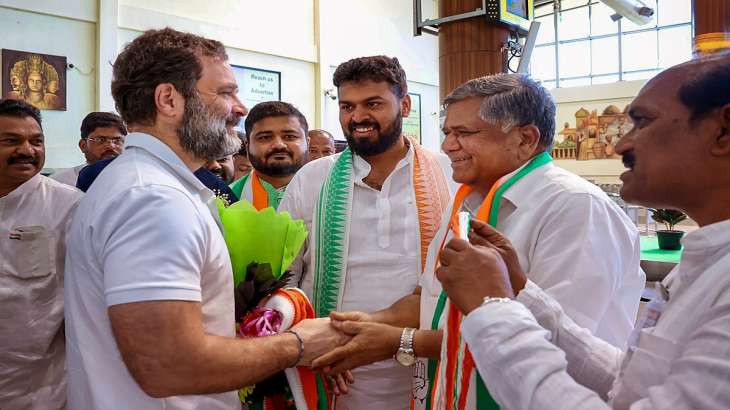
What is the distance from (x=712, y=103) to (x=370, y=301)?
153cm

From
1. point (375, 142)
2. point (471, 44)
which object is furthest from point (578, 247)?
point (471, 44)

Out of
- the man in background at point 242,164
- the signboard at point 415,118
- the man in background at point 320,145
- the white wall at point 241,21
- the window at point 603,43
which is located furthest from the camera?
the window at point 603,43

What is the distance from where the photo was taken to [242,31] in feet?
34.9

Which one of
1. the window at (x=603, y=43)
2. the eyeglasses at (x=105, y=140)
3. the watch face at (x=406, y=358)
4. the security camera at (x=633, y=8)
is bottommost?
the watch face at (x=406, y=358)

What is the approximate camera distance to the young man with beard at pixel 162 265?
124 centimetres

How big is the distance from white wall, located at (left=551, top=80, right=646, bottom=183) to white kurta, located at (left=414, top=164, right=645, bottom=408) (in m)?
15.4

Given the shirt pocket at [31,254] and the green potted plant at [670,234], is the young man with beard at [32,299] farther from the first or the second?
the green potted plant at [670,234]

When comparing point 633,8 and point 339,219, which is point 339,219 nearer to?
point 339,219

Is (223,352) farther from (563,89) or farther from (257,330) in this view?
(563,89)

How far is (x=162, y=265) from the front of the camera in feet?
4.05

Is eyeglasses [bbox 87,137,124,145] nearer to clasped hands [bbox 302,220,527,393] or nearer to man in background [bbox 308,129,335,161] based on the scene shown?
man in background [bbox 308,129,335,161]

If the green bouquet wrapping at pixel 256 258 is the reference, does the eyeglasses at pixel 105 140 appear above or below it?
above

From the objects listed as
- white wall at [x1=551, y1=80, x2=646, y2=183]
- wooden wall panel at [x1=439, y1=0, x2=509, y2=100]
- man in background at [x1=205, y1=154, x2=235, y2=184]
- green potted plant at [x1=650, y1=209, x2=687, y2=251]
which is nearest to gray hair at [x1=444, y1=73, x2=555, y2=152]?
man in background at [x1=205, y1=154, x2=235, y2=184]

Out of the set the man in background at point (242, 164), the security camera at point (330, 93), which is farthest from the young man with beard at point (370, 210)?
the security camera at point (330, 93)
